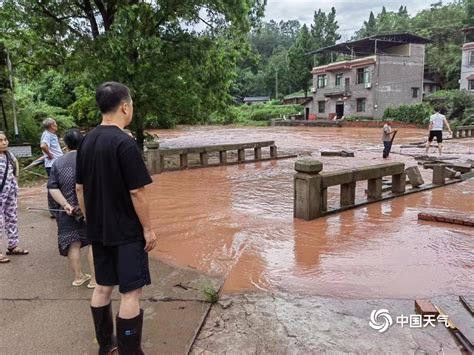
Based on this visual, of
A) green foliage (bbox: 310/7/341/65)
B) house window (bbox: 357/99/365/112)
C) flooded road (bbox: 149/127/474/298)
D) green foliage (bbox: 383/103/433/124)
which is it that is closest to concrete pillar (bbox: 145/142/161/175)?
flooded road (bbox: 149/127/474/298)

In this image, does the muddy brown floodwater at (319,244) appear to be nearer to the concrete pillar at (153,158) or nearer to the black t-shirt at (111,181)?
the black t-shirt at (111,181)

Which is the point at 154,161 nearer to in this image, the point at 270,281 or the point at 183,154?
the point at 183,154

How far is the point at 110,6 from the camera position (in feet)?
40.3

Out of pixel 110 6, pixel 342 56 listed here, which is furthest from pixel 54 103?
pixel 342 56

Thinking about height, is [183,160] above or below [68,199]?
below

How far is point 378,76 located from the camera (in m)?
40.1

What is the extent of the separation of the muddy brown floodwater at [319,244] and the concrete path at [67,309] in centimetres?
48

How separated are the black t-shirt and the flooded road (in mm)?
1629

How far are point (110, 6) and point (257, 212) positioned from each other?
8.94 metres

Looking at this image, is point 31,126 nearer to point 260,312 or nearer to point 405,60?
point 260,312

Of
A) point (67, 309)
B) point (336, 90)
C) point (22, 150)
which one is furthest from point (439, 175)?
point (336, 90)

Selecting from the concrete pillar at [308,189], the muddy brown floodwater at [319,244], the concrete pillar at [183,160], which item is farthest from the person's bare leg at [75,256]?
the concrete pillar at [183,160]

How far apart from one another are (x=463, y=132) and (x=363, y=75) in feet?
63.4

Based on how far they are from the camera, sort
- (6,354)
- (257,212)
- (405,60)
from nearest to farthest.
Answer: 1. (6,354)
2. (257,212)
3. (405,60)
